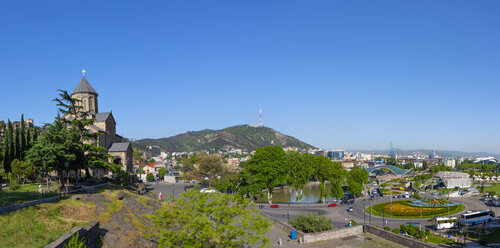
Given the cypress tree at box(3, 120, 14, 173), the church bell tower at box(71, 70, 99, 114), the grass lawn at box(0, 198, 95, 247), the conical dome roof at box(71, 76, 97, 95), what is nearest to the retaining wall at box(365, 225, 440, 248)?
the grass lawn at box(0, 198, 95, 247)

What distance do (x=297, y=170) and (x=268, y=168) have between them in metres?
6.69

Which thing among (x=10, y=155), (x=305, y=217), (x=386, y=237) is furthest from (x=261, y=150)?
(x=10, y=155)

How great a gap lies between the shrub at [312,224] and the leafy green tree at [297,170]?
22.9 meters

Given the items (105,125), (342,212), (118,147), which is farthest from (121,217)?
(342,212)

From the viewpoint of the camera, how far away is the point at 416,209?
4550 centimetres

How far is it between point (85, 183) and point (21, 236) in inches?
855

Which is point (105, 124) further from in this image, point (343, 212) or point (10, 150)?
point (343, 212)

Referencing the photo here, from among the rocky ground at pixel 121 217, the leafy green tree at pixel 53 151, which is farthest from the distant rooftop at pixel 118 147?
the leafy green tree at pixel 53 151

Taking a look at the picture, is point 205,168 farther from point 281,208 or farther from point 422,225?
point 422,225

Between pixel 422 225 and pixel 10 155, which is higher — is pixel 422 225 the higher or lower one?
the lower one

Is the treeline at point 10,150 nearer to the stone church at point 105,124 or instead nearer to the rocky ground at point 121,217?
the stone church at point 105,124

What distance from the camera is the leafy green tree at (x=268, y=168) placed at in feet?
173

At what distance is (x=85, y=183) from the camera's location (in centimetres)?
3675

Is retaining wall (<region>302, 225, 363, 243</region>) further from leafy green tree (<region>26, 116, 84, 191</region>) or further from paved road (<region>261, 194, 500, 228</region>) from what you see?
leafy green tree (<region>26, 116, 84, 191</region>)
